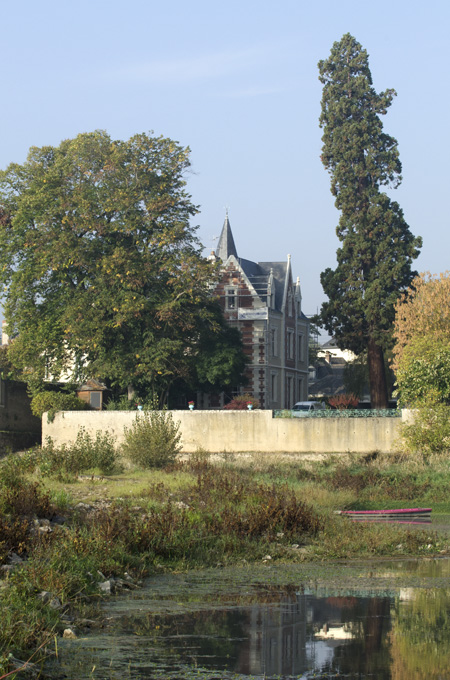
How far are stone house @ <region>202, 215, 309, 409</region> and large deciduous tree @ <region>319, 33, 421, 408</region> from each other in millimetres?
8000

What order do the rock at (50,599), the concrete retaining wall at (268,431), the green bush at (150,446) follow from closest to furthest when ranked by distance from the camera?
the rock at (50,599), the green bush at (150,446), the concrete retaining wall at (268,431)

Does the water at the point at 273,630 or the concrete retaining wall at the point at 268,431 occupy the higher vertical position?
the concrete retaining wall at the point at 268,431

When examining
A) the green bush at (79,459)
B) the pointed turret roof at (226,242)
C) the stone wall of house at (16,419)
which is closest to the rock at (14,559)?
the green bush at (79,459)

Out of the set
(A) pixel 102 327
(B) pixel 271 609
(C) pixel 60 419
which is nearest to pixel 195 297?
(A) pixel 102 327

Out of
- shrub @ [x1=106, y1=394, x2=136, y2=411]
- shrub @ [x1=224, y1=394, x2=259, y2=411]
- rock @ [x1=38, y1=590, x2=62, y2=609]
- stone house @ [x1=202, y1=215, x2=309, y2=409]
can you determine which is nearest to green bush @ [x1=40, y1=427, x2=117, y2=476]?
rock @ [x1=38, y1=590, x2=62, y2=609]

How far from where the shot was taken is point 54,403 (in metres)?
50.9

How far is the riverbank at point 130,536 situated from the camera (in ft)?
35.8

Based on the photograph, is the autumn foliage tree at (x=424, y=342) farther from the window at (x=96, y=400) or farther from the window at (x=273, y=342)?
the window at (x=96, y=400)

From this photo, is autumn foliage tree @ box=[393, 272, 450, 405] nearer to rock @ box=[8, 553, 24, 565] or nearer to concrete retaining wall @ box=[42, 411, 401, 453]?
concrete retaining wall @ box=[42, 411, 401, 453]

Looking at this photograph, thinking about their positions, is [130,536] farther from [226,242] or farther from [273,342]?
[226,242]

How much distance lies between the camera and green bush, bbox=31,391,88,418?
5097 centimetres

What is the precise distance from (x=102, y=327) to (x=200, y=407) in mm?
13738

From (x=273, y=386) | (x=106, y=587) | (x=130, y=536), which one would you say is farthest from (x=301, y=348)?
(x=106, y=587)

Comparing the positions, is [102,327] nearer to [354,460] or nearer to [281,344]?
[354,460]
